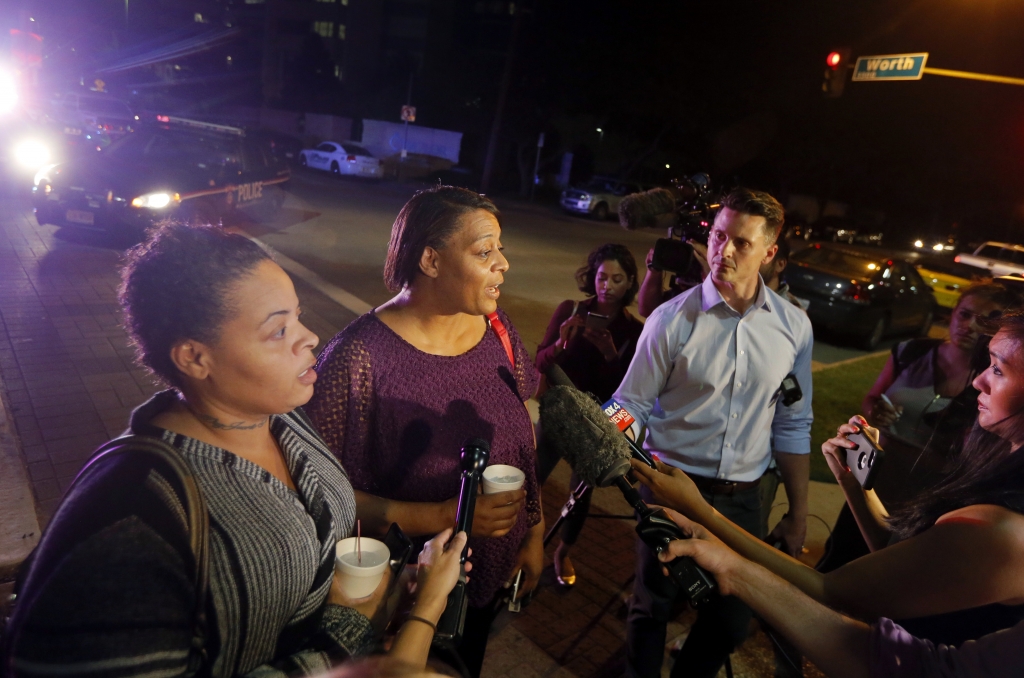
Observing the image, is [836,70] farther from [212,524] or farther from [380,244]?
[212,524]

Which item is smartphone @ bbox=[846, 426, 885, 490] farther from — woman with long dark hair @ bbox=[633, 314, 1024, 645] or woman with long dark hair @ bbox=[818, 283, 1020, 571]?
woman with long dark hair @ bbox=[818, 283, 1020, 571]

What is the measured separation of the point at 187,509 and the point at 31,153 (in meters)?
17.3

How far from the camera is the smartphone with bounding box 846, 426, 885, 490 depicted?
215 centimetres

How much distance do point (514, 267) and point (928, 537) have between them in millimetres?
11950

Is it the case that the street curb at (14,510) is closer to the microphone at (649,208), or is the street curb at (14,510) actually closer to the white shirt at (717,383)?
the white shirt at (717,383)

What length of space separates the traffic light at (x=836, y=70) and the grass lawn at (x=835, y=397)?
19.6 ft

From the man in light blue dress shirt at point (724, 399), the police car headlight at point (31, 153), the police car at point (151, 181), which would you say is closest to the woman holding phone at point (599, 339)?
the man in light blue dress shirt at point (724, 399)

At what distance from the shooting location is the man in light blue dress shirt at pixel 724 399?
278cm

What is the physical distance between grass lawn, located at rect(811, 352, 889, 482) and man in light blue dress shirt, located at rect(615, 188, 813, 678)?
10.0ft

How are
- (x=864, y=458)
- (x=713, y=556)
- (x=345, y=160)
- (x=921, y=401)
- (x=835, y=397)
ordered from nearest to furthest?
(x=713, y=556) < (x=864, y=458) < (x=921, y=401) < (x=835, y=397) < (x=345, y=160)

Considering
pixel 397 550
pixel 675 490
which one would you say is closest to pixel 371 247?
pixel 675 490

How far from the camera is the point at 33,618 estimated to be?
1.02 metres

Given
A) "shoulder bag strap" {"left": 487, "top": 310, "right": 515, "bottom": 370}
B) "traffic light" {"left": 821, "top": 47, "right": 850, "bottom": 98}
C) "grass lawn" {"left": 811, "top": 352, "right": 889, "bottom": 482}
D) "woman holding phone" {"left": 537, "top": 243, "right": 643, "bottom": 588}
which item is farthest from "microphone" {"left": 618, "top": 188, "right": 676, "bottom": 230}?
"traffic light" {"left": 821, "top": 47, "right": 850, "bottom": 98}

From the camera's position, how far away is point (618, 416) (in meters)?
2.54
